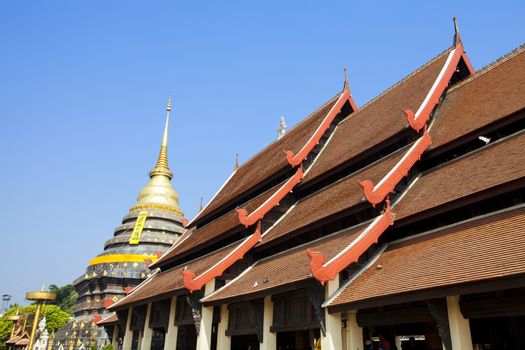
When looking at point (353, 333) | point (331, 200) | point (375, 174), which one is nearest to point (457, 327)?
point (353, 333)

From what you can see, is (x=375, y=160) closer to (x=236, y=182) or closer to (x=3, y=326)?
(x=236, y=182)

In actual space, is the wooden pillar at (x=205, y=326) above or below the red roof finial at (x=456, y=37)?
below

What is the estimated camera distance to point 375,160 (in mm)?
15203

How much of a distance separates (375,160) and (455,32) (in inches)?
219

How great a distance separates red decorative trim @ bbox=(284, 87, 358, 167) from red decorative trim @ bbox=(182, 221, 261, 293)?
3359 mm

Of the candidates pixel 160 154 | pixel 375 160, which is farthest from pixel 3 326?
pixel 375 160

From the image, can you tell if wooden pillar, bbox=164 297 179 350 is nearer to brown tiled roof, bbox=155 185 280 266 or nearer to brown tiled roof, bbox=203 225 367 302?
brown tiled roof, bbox=155 185 280 266

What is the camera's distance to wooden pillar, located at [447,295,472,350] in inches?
351

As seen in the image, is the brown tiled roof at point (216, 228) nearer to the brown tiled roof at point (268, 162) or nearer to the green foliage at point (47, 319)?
the brown tiled roof at point (268, 162)

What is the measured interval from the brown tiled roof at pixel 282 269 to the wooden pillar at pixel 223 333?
994 mm

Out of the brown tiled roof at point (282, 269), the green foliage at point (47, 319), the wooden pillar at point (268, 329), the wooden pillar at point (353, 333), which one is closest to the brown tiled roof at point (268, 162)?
the brown tiled roof at point (282, 269)

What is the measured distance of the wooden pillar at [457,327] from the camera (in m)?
8.91

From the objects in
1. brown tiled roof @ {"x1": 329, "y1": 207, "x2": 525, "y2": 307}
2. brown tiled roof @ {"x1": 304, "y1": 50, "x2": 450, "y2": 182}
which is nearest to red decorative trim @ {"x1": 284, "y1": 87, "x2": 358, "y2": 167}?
brown tiled roof @ {"x1": 304, "y1": 50, "x2": 450, "y2": 182}

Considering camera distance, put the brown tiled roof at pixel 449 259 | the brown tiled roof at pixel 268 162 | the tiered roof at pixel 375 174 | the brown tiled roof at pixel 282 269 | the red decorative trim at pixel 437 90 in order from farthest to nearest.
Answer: the brown tiled roof at pixel 268 162 < the red decorative trim at pixel 437 90 < the brown tiled roof at pixel 282 269 < the tiered roof at pixel 375 174 < the brown tiled roof at pixel 449 259
